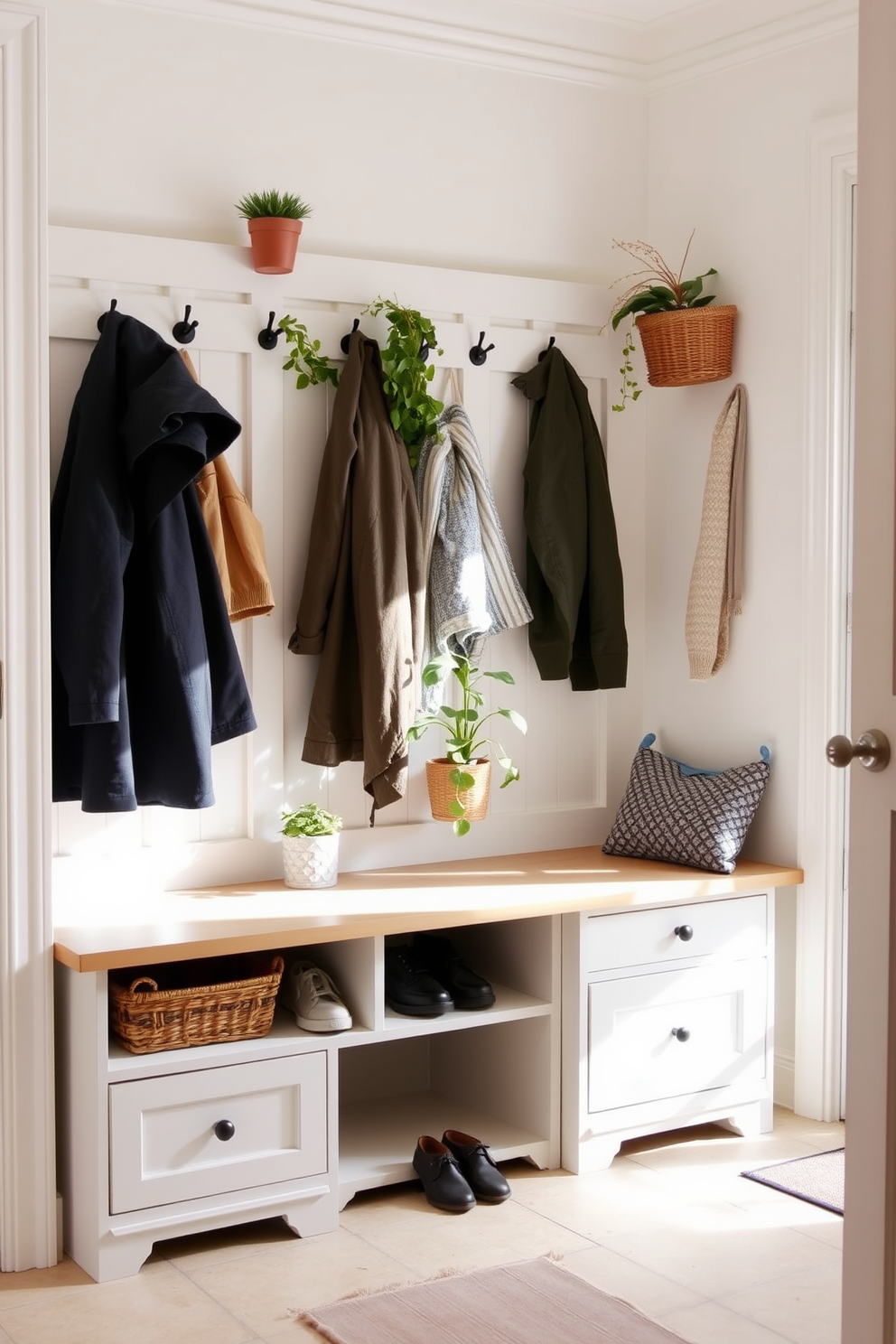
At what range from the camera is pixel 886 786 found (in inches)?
76.4

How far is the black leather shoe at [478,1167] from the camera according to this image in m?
3.02

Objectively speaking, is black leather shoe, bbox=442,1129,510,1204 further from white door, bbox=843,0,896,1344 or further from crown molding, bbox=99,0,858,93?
crown molding, bbox=99,0,858,93

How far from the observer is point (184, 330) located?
3176mm

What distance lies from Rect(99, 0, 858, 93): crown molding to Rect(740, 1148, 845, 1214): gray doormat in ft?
8.34

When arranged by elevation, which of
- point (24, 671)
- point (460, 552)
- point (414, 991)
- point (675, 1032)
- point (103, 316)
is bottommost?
point (675, 1032)

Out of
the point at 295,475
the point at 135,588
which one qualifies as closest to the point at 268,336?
the point at 295,475

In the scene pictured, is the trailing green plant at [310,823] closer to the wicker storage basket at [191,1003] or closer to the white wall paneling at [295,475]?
the white wall paneling at [295,475]

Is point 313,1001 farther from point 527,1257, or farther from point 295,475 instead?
point 295,475

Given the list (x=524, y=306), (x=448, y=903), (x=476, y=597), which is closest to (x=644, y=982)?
(x=448, y=903)

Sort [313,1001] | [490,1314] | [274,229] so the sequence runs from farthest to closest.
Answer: [274,229], [313,1001], [490,1314]

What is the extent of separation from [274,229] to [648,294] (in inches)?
38.6

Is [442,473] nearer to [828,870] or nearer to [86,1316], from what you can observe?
[828,870]

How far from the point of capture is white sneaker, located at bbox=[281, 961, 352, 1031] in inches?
115

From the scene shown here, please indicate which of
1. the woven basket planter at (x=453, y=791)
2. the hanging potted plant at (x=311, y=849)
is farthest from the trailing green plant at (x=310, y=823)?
the woven basket planter at (x=453, y=791)
